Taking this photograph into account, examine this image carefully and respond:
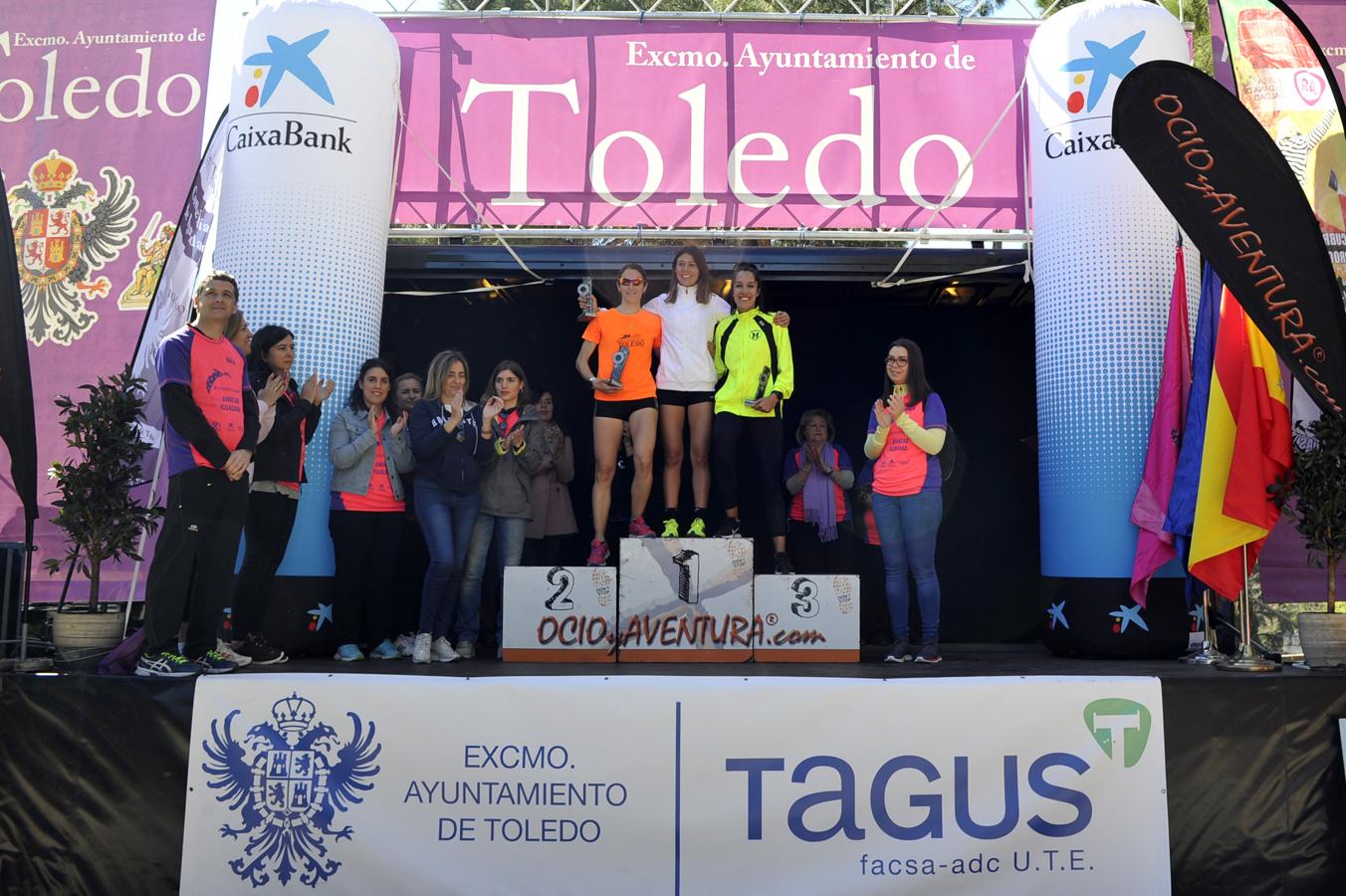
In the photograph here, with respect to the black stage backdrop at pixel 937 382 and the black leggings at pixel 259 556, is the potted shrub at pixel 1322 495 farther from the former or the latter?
the black leggings at pixel 259 556

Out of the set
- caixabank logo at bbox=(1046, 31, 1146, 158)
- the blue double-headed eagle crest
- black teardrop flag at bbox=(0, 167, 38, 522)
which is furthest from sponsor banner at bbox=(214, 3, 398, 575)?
caixabank logo at bbox=(1046, 31, 1146, 158)

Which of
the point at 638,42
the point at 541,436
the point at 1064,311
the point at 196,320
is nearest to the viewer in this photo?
the point at 196,320

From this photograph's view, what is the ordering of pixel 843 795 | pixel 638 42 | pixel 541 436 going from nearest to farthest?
pixel 843 795 → pixel 541 436 → pixel 638 42

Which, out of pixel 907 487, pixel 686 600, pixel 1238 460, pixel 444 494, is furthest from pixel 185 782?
pixel 1238 460

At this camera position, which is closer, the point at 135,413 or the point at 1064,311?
the point at 135,413

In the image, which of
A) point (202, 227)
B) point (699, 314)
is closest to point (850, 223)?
point (699, 314)

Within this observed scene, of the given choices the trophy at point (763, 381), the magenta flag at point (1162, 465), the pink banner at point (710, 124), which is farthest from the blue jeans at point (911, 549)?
the pink banner at point (710, 124)

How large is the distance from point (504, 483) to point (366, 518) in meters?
0.67

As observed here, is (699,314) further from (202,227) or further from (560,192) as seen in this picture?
(202,227)

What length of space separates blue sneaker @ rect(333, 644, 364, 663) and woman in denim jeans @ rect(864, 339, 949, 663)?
240cm

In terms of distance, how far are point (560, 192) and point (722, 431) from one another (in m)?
1.94

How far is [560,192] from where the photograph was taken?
6.33 m

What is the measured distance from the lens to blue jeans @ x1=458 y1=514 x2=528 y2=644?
16.6ft

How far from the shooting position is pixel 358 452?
16.5 feet
